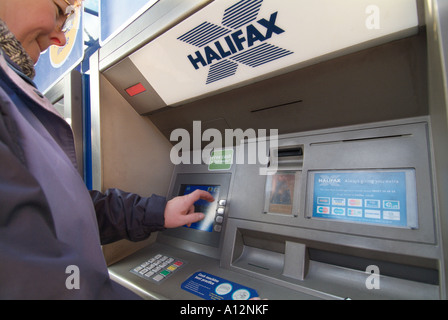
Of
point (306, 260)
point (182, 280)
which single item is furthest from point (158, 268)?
point (306, 260)

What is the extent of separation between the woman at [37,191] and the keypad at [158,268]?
0.37m

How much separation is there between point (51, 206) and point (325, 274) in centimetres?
96

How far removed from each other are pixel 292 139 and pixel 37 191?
1003 mm

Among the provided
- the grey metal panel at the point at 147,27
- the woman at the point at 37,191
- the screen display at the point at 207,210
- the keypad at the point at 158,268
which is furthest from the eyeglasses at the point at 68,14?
the keypad at the point at 158,268

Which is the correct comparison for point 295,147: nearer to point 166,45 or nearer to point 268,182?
point 268,182

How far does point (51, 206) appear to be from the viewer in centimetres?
61

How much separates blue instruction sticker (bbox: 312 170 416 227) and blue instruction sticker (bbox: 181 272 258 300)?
408mm

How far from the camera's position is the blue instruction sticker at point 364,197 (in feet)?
2.74

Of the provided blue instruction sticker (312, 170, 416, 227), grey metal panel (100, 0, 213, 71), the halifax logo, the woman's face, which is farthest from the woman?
blue instruction sticker (312, 170, 416, 227)

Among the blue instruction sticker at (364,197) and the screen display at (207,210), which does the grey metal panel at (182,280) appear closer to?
the screen display at (207,210)

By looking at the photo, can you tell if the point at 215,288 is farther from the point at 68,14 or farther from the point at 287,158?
the point at 68,14

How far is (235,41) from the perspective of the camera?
90 centimetres
